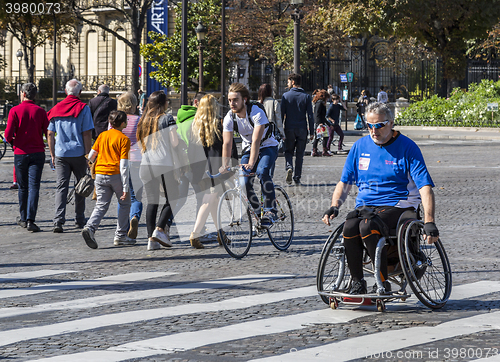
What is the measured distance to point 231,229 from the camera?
8.09 metres

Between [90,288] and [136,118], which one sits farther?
[136,118]

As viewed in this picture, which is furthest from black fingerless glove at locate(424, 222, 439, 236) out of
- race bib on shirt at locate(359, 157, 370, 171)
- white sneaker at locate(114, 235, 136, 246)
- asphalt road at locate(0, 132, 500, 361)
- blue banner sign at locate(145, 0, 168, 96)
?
blue banner sign at locate(145, 0, 168, 96)

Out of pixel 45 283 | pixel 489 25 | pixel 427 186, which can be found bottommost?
pixel 45 283

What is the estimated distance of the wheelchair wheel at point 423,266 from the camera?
5668mm

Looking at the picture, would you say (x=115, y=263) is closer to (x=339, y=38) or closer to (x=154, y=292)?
(x=154, y=292)

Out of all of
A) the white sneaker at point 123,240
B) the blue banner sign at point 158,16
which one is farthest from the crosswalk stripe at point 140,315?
the blue banner sign at point 158,16

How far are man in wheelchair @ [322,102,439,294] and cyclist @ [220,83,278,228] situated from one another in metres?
2.36

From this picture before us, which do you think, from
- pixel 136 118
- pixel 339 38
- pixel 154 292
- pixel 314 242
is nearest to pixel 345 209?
pixel 314 242

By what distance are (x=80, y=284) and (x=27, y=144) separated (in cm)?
388

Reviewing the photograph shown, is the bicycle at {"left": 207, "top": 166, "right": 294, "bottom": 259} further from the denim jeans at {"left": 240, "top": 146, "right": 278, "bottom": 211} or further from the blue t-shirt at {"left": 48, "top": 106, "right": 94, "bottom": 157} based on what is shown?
the blue t-shirt at {"left": 48, "top": 106, "right": 94, "bottom": 157}

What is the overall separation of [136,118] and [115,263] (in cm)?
214

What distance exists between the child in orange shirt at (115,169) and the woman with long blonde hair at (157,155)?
276 mm

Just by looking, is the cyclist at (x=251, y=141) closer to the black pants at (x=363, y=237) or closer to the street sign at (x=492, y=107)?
the black pants at (x=363, y=237)

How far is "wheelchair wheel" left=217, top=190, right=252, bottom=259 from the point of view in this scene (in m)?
8.06
